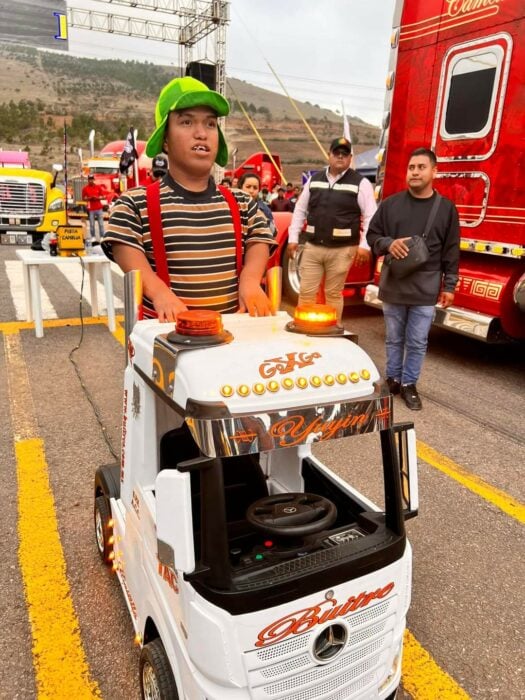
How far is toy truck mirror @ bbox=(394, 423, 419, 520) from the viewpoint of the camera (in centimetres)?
159

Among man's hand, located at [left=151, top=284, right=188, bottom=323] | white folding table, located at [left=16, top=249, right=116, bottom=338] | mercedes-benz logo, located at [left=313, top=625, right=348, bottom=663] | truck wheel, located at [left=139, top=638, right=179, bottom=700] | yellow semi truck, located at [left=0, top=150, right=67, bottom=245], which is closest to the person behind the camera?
mercedes-benz logo, located at [left=313, top=625, right=348, bottom=663]

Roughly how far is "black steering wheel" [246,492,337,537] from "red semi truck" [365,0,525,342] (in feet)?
12.9

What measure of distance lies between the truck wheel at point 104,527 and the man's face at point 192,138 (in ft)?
5.04

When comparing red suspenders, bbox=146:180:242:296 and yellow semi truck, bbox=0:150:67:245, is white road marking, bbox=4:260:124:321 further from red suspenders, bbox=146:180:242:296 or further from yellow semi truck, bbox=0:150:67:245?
red suspenders, bbox=146:180:242:296

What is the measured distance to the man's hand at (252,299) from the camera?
6.88 feet

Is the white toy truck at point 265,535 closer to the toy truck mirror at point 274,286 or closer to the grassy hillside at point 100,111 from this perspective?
the toy truck mirror at point 274,286

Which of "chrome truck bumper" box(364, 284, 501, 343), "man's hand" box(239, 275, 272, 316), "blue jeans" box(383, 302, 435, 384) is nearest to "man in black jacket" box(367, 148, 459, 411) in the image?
"blue jeans" box(383, 302, 435, 384)

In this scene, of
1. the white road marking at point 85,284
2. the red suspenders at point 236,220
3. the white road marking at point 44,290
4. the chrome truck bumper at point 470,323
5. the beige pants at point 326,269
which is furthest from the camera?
the white road marking at point 85,284

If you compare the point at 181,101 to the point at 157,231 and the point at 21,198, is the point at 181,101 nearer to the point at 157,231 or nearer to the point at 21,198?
the point at 157,231

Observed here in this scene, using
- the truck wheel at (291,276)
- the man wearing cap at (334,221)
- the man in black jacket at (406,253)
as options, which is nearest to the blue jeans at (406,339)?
the man in black jacket at (406,253)

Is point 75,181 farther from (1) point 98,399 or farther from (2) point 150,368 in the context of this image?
(2) point 150,368

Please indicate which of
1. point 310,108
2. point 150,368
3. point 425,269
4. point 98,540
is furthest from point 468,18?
point 310,108

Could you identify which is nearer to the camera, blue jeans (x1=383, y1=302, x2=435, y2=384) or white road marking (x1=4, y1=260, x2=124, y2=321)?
blue jeans (x1=383, y1=302, x2=435, y2=384)

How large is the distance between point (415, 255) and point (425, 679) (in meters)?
3.00
